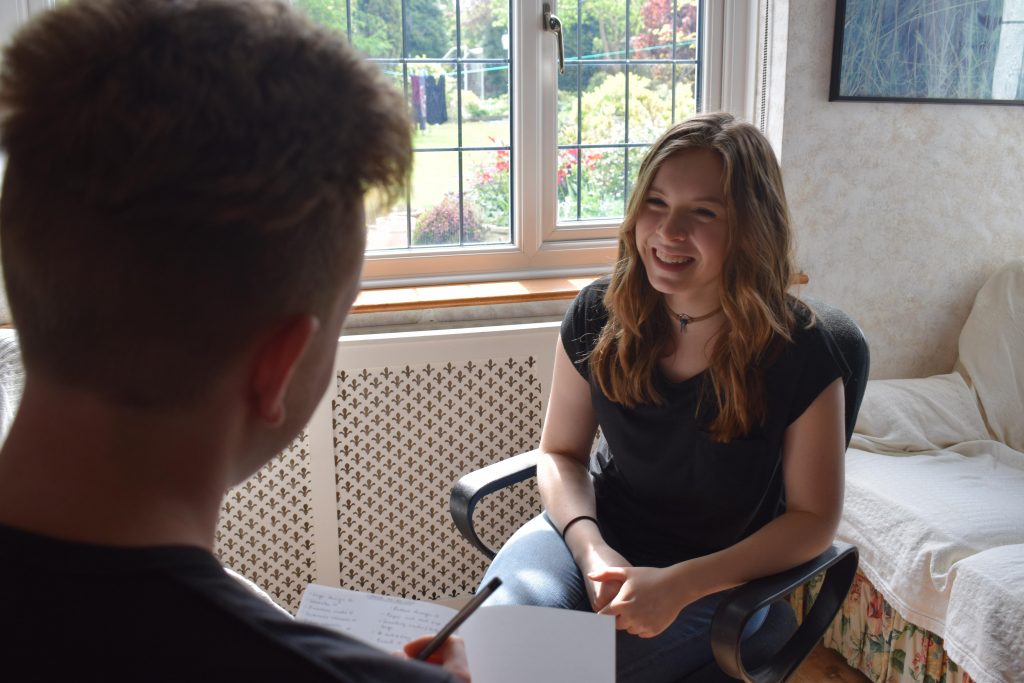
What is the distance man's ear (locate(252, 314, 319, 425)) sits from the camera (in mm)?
543

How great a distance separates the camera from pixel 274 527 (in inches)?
85.9

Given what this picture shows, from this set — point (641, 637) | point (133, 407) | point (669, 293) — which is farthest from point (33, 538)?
point (669, 293)

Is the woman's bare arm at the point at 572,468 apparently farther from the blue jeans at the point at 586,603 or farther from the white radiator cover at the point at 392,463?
the white radiator cover at the point at 392,463

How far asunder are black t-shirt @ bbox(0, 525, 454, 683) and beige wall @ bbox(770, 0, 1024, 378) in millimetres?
2221

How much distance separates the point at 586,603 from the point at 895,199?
1645 millimetres

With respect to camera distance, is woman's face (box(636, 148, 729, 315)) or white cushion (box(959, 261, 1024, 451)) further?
white cushion (box(959, 261, 1024, 451))

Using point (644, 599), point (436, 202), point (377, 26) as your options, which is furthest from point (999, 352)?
point (377, 26)

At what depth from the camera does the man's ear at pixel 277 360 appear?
543 millimetres

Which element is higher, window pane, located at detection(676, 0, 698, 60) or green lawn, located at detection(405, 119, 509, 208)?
window pane, located at detection(676, 0, 698, 60)

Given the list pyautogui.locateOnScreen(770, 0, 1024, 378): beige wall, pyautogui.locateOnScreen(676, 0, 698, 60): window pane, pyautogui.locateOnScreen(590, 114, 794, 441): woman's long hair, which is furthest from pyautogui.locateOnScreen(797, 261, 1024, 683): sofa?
pyautogui.locateOnScreen(676, 0, 698, 60): window pane

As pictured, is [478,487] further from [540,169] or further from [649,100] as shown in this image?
[649,100]

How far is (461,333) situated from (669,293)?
77 centimetres

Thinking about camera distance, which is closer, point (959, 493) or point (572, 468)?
point (572, 468)

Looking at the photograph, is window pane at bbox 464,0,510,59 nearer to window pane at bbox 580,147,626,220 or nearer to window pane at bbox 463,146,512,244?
window pane at bbox 463,146,512,244
